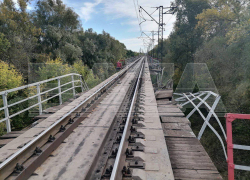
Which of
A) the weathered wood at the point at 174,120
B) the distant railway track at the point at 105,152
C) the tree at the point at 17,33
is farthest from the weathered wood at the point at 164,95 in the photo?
the tree at the point at 17,33

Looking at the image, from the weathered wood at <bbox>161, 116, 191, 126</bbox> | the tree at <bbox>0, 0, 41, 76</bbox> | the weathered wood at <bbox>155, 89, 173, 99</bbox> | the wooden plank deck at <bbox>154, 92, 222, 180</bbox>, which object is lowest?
the wooden plank deck at <bbox>154, 92, 222, 180</bbox>

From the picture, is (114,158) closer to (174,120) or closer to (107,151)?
(107,151)

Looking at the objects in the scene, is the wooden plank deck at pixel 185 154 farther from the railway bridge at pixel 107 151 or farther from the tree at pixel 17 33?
the tree at pixel 17 33

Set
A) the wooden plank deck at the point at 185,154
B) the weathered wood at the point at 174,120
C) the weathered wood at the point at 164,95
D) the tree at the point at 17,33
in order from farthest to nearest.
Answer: the tree at the point at 17,33
the weathered wood at the point at 164,95
the weathered wood at the point at 174,120
the wooden plank deck at the point at 185,154

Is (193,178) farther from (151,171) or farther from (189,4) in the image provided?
(189,4)

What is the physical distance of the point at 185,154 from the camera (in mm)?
3148

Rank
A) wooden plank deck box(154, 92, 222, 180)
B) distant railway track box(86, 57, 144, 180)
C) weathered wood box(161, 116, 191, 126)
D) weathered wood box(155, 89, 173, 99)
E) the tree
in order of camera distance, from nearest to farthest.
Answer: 1. distant railway track box(86, 57, 144, 180)
2. wooden plank deck box(154, 92, 222, 180)
3. weathered wood box(161, 116, 191, 126)
4. weathered wood box(155, 89, 173, 99)
5. the tree

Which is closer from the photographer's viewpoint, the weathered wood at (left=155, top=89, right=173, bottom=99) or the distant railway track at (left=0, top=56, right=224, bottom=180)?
the distant railway track at (left=0, top=56, right=224, bottom=180)

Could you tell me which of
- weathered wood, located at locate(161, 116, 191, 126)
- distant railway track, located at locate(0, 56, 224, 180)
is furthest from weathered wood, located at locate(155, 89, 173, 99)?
distant railway track, located at locate(0, 56, 224, 180)

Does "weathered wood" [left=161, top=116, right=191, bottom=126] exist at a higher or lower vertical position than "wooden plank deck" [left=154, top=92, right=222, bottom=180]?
higher

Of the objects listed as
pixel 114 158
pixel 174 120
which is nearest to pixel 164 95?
pixel 174 120

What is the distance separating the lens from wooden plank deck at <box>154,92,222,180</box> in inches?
102

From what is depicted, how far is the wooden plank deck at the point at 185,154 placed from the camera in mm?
2602

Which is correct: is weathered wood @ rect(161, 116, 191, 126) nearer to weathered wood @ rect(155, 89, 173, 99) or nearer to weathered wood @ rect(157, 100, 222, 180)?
weathered wood @ rect(157, 100, 222, 180)
